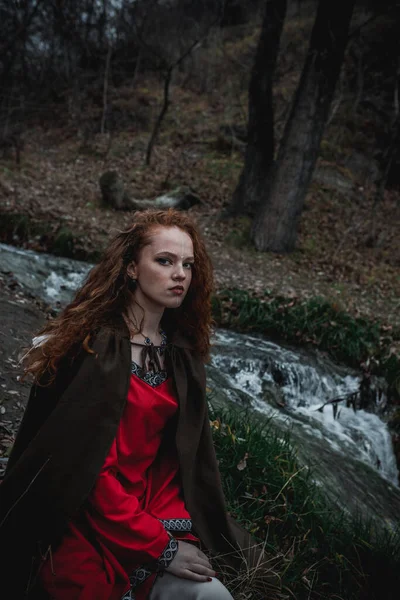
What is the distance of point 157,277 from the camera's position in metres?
2.09

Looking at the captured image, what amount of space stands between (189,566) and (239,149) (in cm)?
1634

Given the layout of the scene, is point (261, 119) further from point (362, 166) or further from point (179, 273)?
point (179, 273)

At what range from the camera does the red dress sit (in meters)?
1.75

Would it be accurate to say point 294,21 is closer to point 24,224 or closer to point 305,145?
point 305,145

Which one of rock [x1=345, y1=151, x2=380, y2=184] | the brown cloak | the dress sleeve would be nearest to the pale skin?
the brown cloak

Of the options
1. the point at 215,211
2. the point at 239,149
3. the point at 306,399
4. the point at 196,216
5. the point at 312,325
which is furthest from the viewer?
the point at 239,149

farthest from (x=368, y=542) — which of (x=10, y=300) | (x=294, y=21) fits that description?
(x=294, y=21)

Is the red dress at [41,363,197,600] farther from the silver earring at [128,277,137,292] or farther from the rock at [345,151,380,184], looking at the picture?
the rock at [345,151,380,184]

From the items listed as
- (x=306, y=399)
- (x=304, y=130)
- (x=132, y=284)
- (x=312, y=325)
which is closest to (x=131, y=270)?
(x=132, y=284)

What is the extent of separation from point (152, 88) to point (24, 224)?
14.8m

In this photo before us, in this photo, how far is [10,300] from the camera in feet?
19.3

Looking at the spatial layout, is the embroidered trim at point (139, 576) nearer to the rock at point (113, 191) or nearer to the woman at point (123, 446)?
the woman at point (123, 446)

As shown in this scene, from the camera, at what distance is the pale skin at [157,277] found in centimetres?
209

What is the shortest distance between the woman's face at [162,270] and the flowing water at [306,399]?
263 centimetres
